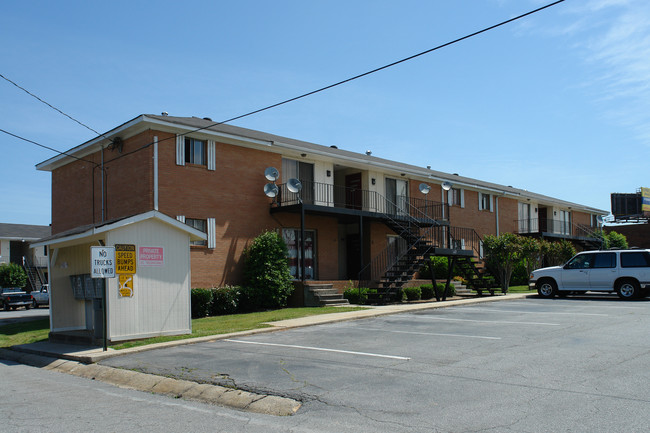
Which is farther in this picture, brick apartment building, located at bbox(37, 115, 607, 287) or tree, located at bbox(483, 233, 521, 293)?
tree, located at bbox(483, 233, 521, 293)

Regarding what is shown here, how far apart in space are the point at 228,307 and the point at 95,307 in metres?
6.77

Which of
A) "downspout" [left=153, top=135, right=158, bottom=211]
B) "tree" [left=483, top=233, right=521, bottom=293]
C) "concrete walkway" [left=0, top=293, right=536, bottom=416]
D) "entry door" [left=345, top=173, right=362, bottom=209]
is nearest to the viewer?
"concrete walkway" [left=0, top=293, right=536, bottom=416]

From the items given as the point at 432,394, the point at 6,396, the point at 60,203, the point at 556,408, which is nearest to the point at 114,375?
the point at 6,396

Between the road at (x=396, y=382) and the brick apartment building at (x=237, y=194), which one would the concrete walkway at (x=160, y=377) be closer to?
the road at (x=396, y=382)

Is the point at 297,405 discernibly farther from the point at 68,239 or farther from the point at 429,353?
the point at 68,239

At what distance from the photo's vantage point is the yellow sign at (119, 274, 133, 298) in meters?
12.9

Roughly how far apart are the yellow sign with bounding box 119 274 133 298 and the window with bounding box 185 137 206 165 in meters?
8.21

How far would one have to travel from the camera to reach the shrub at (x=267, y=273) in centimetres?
2041

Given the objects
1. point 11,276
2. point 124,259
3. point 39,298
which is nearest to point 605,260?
point 124,259

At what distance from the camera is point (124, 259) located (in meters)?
12.7

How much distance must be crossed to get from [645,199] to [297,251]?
54478mm

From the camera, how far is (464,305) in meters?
20.3

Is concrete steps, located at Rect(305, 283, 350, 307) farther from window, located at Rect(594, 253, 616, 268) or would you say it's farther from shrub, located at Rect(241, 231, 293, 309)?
window, located at Rect(594, 253, 616, 268)

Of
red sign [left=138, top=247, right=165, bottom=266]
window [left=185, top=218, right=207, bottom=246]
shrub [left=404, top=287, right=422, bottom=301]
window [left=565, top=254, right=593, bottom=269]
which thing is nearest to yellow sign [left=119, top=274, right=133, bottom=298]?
red sign [left=138, top=247, right=165, bottom=266]
